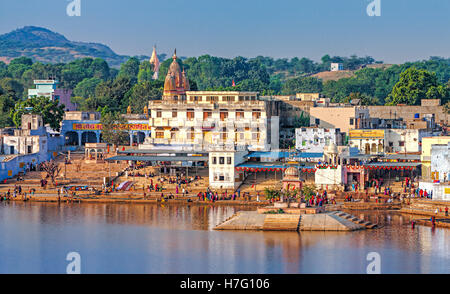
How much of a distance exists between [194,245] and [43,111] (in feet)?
134

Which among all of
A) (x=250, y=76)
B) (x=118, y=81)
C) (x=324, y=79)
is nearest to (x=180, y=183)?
(x=118, y=81)

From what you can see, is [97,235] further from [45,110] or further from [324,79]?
[324,79]

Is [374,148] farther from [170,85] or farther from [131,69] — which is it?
[131,69]

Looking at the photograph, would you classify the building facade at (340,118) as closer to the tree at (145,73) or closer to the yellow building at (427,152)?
the yellow building at (427,152)

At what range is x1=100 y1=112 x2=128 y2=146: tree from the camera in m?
88.1

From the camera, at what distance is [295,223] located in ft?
185

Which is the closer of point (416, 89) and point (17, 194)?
point (17, 194)

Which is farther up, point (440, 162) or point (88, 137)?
point (88, 137)

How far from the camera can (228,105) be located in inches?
3260

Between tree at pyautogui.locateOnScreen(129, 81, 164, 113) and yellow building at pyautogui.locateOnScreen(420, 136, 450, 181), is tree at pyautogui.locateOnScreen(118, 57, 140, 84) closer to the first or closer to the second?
tree at pyautogui.locateOnScreen(129, 81, 164, 113)

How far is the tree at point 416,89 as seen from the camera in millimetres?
118750

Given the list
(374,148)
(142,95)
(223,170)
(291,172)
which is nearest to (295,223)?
(291,172)

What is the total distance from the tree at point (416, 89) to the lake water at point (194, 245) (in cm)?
5808

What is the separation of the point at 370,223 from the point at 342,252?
8104mm
